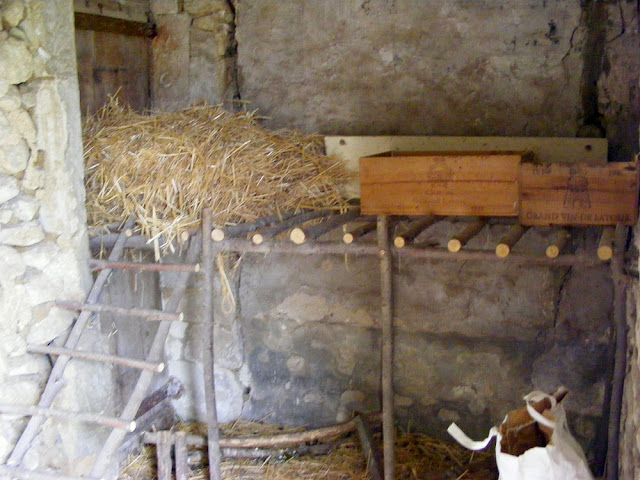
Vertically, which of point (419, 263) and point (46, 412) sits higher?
point (419, 263)

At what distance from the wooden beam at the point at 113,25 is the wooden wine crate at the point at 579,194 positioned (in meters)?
2.27

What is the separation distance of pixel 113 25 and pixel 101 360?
1763 mm

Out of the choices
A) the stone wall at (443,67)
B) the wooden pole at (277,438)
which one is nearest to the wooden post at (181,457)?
the wooden pole at (277,438)

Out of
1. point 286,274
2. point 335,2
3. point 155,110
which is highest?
point 335,2

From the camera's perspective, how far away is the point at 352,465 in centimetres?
357

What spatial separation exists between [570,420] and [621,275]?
1.23 meters

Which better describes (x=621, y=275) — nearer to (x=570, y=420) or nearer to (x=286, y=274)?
(x=570, y=420)

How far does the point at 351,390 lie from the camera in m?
3.82

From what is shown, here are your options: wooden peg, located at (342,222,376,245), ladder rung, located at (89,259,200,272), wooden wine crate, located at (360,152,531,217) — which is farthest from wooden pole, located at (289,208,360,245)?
ladder rung, located at (89,259,200,272)

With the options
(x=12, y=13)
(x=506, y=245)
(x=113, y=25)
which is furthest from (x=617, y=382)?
(x=113, y=25)

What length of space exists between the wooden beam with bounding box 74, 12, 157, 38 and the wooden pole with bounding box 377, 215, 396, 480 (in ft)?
6.09

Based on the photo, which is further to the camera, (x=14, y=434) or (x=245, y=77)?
(x=245, y=77)

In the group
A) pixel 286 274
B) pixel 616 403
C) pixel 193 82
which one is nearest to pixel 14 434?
pixel 286 274

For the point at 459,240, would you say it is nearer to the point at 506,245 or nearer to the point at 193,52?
the point at 506,245
